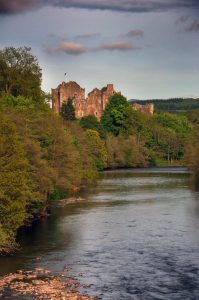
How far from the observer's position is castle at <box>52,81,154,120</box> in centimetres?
17800

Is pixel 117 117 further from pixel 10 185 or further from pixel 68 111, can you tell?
pixel 10 185

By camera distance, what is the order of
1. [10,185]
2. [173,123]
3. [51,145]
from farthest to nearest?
[173,123] < [51,145] < [10,185]

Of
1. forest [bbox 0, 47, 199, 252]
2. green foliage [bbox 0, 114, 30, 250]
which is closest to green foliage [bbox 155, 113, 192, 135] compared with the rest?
forest [bbox 0, 47, 199, 252]

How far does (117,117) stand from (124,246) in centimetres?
10542

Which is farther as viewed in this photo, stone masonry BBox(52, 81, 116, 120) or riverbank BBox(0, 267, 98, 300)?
stone masonry BBox(52, 81, 116, 120)

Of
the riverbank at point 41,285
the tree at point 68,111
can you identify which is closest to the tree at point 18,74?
the riverbank at point 41,285

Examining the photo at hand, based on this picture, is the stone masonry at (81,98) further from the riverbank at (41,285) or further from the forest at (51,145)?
the riverbank at (41,285)

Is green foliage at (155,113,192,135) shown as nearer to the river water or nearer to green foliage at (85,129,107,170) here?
green foliage at (85,129,107,170)

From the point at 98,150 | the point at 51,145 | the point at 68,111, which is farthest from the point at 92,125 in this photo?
the point at 51,145

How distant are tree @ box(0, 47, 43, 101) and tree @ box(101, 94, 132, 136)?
200 feet

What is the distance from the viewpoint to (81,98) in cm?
17875

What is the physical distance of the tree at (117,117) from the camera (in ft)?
480

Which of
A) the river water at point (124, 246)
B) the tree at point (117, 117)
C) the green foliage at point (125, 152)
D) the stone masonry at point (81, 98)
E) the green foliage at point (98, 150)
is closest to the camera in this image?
the river water at point (124, 246)

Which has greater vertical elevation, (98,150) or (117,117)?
(117,117)
